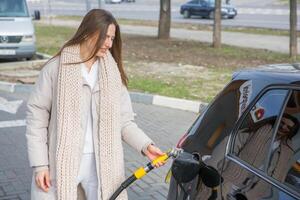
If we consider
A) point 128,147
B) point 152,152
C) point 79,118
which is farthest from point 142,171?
point 128,147

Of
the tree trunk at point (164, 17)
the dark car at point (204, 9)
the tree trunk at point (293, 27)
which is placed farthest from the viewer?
the dark car at point (204, 9)

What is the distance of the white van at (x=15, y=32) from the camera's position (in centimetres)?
1427

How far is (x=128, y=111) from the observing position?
3.32m

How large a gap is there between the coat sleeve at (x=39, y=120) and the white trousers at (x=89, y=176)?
0.20 meters

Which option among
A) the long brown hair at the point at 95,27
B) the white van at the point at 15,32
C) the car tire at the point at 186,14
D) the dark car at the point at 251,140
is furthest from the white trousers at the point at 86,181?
the car tire at the point at 186,14

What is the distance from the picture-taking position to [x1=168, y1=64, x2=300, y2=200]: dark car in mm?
2393

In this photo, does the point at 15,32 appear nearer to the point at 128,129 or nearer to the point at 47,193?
the point at 128,129

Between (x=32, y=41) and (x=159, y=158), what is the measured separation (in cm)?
1209

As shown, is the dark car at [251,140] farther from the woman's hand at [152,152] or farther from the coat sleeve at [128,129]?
the coat sleeve at [128,129]

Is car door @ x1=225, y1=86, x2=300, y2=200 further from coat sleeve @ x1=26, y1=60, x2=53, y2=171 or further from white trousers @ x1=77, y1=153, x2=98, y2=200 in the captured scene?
coat sleeve @ x1=26, y1=60, x2=53, y2=171

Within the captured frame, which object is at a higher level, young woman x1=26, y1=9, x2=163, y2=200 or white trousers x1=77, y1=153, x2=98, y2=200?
young woman x1=26, y1=9, x2=163, y2=200

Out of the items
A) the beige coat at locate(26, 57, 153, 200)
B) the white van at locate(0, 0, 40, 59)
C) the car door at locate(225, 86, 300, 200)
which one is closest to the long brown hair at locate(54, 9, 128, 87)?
the beige coat at locate(26, 57, 153, 200)

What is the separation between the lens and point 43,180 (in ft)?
10.0

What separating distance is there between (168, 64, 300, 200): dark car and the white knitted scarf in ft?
1.19
